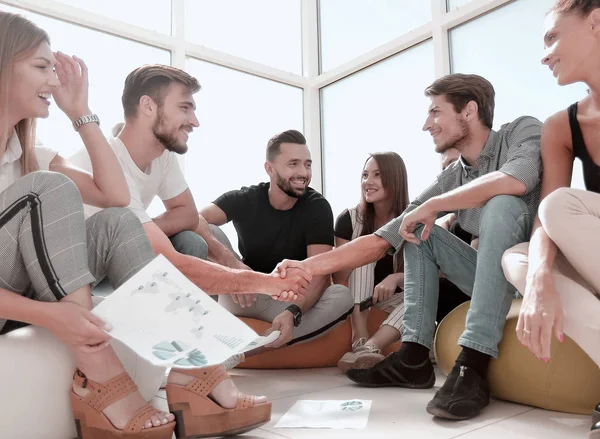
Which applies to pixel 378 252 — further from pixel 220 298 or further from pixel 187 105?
pixel 187 105

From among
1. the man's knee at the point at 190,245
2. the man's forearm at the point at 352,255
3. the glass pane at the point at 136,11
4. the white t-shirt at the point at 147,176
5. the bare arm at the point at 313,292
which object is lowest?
the bare arm at the point at 313,292

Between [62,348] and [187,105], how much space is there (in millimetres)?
1217

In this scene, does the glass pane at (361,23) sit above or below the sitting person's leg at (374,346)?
above

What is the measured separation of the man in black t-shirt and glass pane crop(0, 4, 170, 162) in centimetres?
118

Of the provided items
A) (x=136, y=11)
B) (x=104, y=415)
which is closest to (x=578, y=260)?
(x=104, y=415)

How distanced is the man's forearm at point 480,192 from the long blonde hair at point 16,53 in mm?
1080

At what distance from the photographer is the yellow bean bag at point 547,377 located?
1.24 m

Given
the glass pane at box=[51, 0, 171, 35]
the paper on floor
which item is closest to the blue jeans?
the paper on floor

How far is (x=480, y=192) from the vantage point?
1.46 metres

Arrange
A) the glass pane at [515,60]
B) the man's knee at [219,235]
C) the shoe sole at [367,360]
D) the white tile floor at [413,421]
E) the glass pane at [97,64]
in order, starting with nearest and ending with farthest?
the white tile floor at [413,421] → the shoe sole at [367,360] → the man's knee at [219,235] → the glass pane at [515,60] → the glass pane at [97,64]

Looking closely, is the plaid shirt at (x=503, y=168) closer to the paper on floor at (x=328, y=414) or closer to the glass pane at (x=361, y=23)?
the paper on floor at (x=328, y=414)

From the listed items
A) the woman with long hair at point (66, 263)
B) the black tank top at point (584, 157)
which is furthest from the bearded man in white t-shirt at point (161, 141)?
the black tank top at point (584, 157)

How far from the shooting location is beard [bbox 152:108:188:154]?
6.37 ft

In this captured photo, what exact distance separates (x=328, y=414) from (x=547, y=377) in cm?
55
